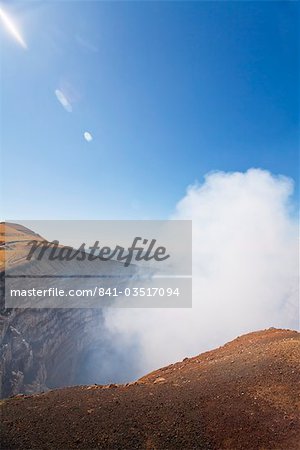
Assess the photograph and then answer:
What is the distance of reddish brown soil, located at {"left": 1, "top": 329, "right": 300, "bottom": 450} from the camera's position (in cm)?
1158

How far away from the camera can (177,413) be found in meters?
13.2

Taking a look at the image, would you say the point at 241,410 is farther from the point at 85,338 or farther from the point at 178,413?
the point at 85,338

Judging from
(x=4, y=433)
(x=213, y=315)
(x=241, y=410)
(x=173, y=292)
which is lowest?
(x=4, y=433)

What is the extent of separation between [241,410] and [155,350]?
7744 centimetres

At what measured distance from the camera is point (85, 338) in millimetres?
68625

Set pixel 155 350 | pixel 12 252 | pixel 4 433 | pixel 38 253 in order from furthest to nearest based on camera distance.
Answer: pixel 155 350 < pixel 38 253 < pixel 12 252 < pixel 4 433

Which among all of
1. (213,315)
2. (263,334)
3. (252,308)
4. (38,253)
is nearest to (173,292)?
(213,315)

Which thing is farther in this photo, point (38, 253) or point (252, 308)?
point (252, 308)

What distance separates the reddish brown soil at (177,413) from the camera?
1158 cm

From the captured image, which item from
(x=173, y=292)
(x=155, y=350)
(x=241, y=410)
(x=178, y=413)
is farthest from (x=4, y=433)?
(x=173, y=292)

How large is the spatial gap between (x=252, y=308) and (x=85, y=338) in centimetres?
8445

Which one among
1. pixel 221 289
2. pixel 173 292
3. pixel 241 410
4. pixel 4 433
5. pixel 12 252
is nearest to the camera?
pixel 4 433

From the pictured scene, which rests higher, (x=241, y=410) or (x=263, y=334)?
(x=263, y=334)

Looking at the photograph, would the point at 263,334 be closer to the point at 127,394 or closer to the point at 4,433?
the point at 127,394
